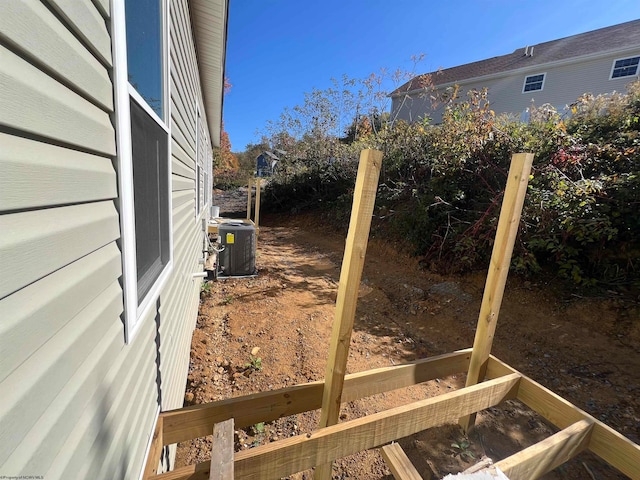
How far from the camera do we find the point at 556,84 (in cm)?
1445

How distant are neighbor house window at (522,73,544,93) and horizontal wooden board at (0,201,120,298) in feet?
65.3

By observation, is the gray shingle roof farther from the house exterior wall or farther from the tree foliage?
the tree foliage

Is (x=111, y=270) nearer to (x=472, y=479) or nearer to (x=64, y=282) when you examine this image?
(x=64, y=282)

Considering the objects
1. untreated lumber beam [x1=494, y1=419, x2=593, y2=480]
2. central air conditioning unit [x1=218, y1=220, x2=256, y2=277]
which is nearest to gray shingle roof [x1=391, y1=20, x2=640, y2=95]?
central air conditioning unit [x1=218, y1=220, x2=256, y2=277]

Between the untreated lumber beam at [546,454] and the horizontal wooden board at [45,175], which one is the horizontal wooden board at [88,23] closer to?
the horizontal wooden board at [45,175]

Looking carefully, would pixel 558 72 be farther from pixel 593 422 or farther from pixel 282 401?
pixel 282 401

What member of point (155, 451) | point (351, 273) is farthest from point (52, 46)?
point (155, 451)

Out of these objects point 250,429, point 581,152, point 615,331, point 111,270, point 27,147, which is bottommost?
point 250,429

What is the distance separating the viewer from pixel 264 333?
4.15 m

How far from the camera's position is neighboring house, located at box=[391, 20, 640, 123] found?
12852 millimetres

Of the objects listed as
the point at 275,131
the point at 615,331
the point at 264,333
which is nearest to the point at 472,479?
the point at 264,333

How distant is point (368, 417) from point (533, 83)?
1950cm

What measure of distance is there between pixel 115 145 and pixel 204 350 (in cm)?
321

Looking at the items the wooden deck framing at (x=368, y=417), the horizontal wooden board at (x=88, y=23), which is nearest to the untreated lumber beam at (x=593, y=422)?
the wooden deck framing at (x=368, y=417)
